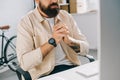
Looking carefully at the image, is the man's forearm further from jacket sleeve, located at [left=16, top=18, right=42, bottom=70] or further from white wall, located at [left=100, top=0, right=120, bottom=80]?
white wall, located at [left=100, top=0, right=120, bottom=80]

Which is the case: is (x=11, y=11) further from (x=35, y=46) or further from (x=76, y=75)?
(x=76, y=75)

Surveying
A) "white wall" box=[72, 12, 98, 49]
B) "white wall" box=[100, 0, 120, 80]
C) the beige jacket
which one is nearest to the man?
the beige jacket

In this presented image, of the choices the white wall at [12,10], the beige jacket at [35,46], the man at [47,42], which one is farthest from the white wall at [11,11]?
the beige jacket at [35,46]

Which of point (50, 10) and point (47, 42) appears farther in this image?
point (50, 10)

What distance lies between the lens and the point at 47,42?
150 centimetres

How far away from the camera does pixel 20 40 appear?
149 cm

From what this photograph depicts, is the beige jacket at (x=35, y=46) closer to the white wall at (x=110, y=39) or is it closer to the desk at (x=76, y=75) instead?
the desk at (x=76, y=75)

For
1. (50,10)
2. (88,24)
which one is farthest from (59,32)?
(88,24)

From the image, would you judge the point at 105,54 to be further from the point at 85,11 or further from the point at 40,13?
the point at 85,11

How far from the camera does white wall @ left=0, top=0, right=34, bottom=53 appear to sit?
12.4 ft

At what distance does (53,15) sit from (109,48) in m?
1.27

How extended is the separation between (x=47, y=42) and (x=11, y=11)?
2.63 metres

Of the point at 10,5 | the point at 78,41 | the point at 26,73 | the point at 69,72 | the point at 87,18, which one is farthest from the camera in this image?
the point at 87,18

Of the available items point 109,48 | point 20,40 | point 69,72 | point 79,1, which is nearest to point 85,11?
point 79,1
